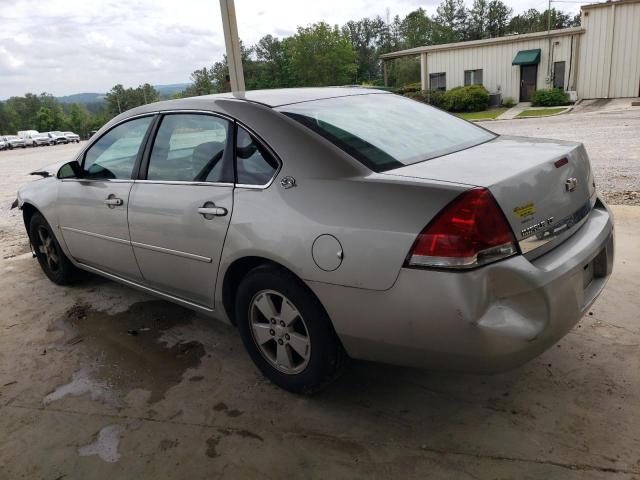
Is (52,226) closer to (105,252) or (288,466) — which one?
(105,252)

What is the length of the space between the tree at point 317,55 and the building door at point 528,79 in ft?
82.8

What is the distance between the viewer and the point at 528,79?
28719mm

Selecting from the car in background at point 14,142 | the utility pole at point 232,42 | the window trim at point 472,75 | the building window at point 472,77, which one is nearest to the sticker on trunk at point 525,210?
the utility pole at point 232,42

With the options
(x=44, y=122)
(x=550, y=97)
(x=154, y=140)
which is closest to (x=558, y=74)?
(x=550, y=97)

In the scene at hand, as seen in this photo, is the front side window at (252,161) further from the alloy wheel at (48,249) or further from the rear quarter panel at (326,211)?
the alloy wheel at (48,249)

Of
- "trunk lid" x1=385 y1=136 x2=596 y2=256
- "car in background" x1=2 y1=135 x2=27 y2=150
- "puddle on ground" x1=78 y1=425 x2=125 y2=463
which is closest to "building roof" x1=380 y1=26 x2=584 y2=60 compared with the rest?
"trunk lid" x1=385 y1=136 x2=596 y2=256

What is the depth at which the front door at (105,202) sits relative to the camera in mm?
3564

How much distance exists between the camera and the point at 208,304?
312 centimetres

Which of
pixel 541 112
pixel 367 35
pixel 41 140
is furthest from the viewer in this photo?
pixel 367 35

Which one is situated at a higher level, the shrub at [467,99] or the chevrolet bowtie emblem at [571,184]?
the chevrolet bowtie emblem at [571,184]

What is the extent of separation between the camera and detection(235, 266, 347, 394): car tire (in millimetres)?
2533

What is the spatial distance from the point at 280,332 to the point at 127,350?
4.45ft

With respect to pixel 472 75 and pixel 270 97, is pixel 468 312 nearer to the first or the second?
pixel 270 97

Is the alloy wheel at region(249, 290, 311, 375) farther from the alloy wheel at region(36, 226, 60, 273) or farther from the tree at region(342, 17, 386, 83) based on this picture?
the tree at region(342, 17, 386, 83)
